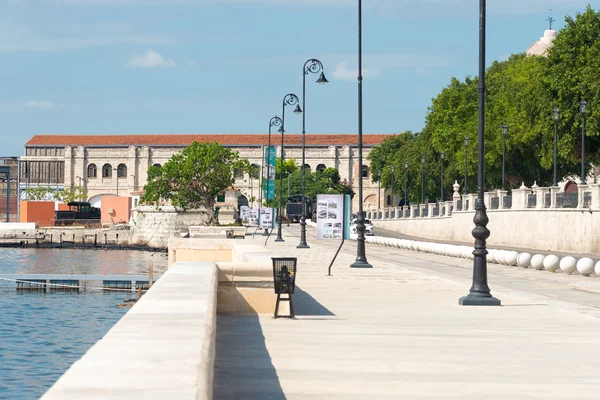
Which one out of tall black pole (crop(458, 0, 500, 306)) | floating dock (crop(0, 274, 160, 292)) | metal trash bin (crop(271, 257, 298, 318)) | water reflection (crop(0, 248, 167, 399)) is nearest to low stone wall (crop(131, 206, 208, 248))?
water reflection (crop(0, 248, 167, 399))

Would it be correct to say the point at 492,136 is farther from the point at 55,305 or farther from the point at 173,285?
the point at 173,285

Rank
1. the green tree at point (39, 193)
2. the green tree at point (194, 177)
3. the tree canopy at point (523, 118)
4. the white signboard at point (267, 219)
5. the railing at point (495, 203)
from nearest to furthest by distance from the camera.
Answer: the tree canopy at point (523, 118)
the white signboard at point (267, 219)
the railing at point (495, 203)
the green tree at point (194, 177)
the green tree at point (39, 193)

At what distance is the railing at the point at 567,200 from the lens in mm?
50353

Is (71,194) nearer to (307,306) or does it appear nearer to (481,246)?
(481,246)

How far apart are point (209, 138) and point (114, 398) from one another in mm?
166380

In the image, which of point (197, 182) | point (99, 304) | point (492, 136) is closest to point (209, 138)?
point (197, 182)

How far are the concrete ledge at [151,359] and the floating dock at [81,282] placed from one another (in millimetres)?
45830

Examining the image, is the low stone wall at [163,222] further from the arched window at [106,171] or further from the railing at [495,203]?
the railing at [495,203]

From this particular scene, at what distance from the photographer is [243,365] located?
10039 millimetres

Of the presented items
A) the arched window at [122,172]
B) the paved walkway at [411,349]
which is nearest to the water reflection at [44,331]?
the paved walkway at [411,349]

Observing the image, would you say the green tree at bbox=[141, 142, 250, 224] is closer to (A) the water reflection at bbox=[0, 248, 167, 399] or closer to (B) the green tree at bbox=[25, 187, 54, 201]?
(A) the water reflection at bbox=[0, 248, 167, 399]

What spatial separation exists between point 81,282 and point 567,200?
1033 inches

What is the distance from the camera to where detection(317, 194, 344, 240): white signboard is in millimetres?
26203

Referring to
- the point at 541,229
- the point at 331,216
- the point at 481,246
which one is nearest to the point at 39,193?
the point at 541,229
